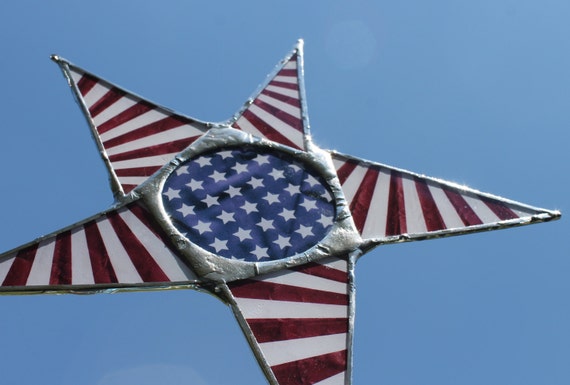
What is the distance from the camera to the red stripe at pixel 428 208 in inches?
234

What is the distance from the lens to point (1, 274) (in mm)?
5062

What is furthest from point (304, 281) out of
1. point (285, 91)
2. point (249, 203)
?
point (285, 91)

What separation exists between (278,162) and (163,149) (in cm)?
130

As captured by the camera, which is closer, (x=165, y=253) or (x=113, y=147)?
(x=165, y=253)

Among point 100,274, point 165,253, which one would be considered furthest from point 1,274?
point 165,253

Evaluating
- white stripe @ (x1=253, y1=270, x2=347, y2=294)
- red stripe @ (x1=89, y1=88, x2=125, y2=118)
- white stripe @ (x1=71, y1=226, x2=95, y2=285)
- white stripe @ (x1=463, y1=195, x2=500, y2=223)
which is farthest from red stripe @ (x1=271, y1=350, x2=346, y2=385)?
red stripe @ (x1=89, y1=88, x2=125, y2=118)

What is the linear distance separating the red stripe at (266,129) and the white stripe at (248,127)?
3cm

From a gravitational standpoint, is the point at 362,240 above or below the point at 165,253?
above

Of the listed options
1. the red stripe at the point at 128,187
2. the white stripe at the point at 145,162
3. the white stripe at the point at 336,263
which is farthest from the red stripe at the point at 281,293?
the white stripe at the point at 145,162

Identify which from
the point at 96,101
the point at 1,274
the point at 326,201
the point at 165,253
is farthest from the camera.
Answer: the point at 96,101

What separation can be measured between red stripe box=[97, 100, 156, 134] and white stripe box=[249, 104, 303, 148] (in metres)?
1.24

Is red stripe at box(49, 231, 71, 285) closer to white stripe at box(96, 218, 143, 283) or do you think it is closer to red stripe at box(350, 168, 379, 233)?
white stripe at box(96, 218, 143, 283)

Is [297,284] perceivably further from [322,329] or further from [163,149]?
[163,149]

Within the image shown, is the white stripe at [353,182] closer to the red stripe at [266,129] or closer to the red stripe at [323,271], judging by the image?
the red stripe at [266,129]
